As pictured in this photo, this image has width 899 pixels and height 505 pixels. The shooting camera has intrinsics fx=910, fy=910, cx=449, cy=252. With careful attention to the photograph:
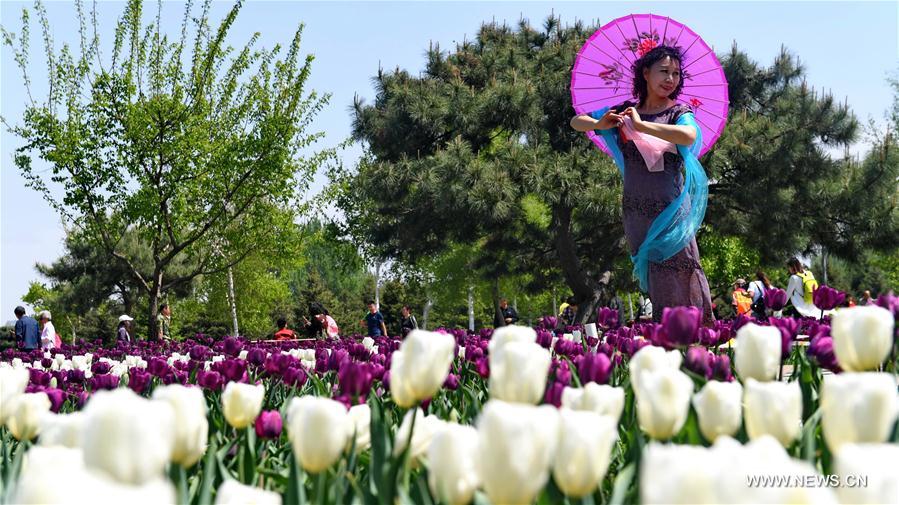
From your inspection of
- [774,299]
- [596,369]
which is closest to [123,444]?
[596,369]

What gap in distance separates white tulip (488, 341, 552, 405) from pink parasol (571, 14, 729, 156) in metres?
5.18

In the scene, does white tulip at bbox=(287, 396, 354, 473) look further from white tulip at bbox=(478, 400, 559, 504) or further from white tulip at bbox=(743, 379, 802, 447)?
white tulip at bbox=(743, 379, 802, 447)

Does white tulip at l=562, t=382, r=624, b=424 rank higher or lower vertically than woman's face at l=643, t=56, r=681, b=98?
lower

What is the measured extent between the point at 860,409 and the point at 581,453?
324 mm

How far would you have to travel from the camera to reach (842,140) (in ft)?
59.2

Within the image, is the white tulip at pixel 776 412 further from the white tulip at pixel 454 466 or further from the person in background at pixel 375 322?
the person in background at pixel 375 322

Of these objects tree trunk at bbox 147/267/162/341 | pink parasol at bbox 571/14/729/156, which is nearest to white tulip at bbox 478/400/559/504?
pink parasol at bbox 571/14/729/156

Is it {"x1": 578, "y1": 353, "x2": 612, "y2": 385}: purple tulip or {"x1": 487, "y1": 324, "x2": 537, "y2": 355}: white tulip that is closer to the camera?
{"x1": 487, "y1": 324, "x2": 537, "y2": 355}: white tulip

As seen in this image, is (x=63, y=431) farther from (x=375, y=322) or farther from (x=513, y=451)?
(x=375, y=322)

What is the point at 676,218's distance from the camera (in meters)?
5.43

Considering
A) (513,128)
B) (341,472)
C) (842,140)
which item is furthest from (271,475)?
(842,140)

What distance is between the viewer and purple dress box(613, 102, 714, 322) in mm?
5520

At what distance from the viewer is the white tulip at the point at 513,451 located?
861 millimetres

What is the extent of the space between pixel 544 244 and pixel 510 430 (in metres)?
18.5
